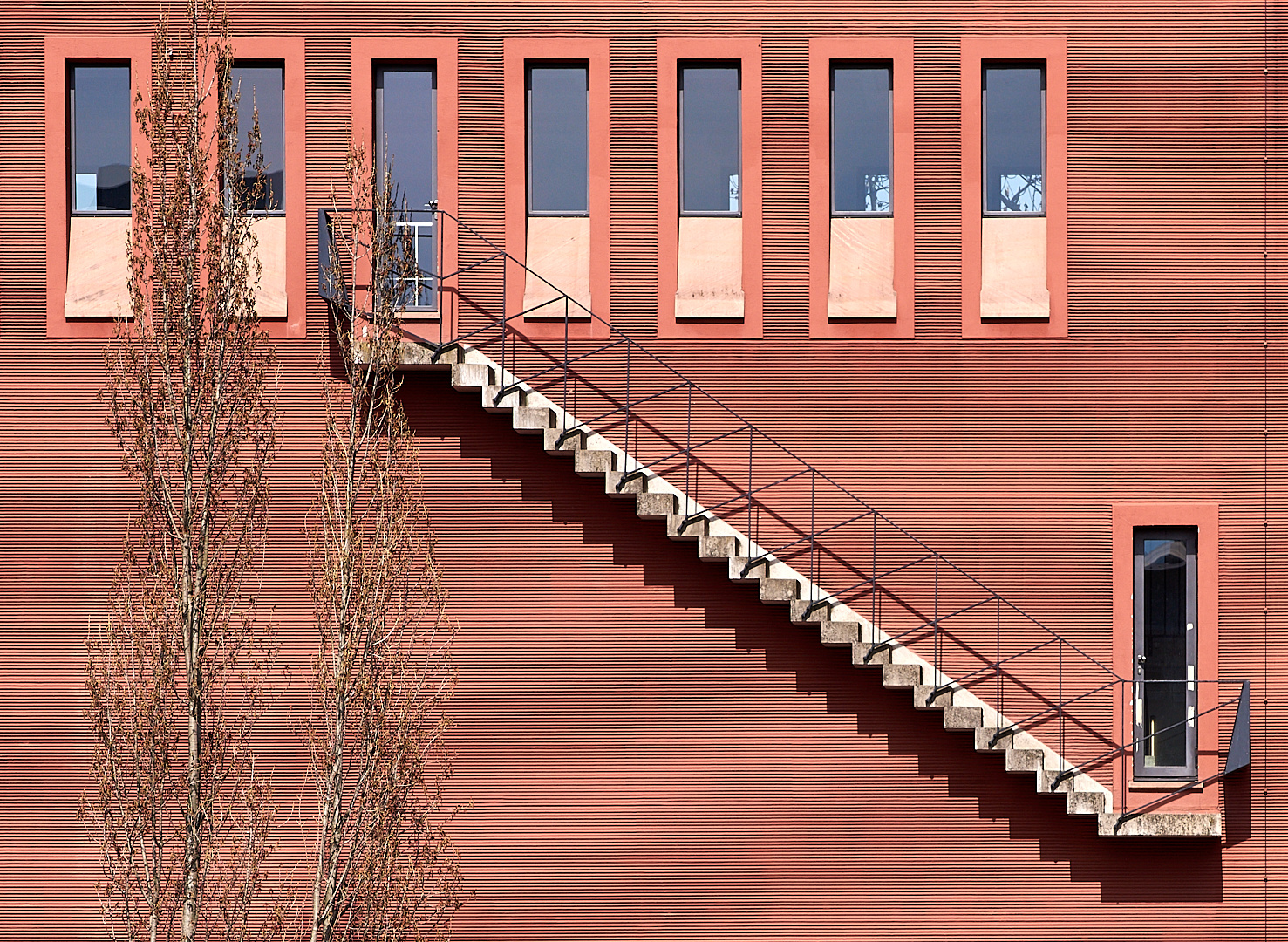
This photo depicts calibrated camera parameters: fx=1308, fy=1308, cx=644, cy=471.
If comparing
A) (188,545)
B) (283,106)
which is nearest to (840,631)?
(188,545)

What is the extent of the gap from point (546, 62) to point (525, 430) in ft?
14.3

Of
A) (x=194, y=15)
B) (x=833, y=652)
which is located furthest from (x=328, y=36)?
(x=833, y=652)

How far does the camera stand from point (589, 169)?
1494 cm

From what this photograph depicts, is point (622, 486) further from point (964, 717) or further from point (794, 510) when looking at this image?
point (964, 717)

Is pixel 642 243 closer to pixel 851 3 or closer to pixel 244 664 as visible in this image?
pixel 851 3

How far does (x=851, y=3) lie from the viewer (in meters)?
15.0

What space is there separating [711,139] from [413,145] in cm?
344

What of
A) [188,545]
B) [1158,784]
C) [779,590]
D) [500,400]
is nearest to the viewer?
[188,545]

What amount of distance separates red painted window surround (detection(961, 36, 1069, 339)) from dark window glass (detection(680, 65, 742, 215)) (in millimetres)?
2591

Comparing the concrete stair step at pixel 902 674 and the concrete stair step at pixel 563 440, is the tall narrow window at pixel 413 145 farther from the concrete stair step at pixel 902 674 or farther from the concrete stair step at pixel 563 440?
the concrete stair step at pixel 902 674

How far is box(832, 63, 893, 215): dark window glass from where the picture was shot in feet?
49.2

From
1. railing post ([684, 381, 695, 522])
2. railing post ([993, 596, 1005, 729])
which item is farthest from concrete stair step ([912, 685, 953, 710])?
railing post ([684, 381, 695, 522])

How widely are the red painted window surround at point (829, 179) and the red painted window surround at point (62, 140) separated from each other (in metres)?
7.60

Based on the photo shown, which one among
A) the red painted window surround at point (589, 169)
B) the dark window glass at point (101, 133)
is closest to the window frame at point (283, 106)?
the dark window glass at point (101, 133)
